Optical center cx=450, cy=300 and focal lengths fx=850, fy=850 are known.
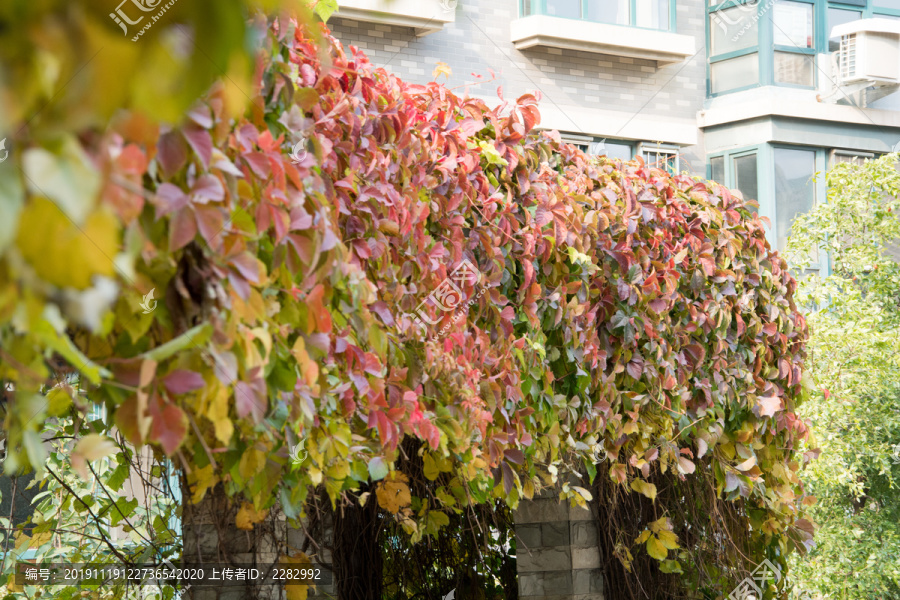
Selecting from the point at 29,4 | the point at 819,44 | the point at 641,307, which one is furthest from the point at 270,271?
the point at 819,44

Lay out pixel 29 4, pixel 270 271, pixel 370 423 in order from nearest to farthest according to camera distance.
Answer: pixel 29 4 < pixel 270 271 < pixel 370 423

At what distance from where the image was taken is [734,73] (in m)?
10.8

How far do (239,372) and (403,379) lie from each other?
1006 millimetres

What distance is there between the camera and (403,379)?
88.4 inches

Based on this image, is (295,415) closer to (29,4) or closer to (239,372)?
(239,372)

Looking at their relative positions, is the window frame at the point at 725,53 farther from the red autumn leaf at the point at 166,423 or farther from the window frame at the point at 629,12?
the red autumn leaf at the point at 166,423

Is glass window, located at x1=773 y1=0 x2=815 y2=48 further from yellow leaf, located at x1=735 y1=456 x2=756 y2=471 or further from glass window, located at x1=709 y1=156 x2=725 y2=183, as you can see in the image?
yellow leaf, located at x1=735 y1=456 x2=756 y2=471

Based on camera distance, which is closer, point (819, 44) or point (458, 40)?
point (458, 40)

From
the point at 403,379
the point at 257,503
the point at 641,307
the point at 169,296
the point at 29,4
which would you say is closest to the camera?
the point at 29,4

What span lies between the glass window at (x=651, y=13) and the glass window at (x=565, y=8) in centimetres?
83

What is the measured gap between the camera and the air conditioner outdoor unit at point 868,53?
34.5 ft

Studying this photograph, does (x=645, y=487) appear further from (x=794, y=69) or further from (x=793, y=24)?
(x=793, y=24)

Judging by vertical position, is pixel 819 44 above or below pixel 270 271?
above

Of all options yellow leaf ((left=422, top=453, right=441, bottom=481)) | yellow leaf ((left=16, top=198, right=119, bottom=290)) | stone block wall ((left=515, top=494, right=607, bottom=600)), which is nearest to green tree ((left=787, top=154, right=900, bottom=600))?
stone block wall ((left=515, top=494, right=607, bottom=600))
